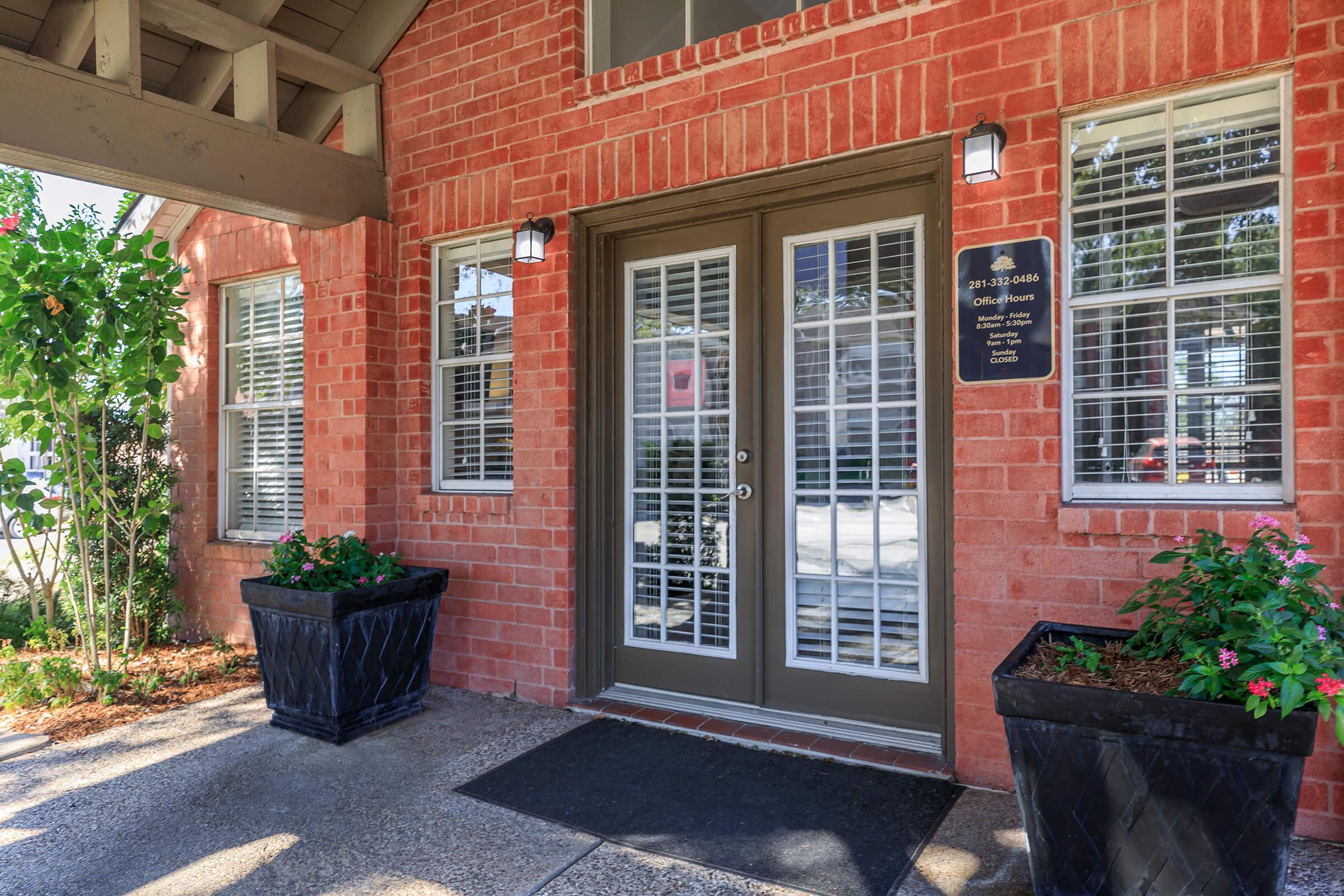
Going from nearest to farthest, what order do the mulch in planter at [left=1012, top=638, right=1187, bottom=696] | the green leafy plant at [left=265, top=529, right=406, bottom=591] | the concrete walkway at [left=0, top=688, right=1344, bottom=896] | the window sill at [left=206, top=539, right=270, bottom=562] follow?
the mulch in planter at [left=1012, top=638, right=1187, bottom=696] → the concrete walkway at [left=0, top=688, right=1344, bottom=896] → the green leafy plant at [left=265, top=529, right=406, bottom=591] → the window sill at [left=206, top=539, right=270, bottom=562]

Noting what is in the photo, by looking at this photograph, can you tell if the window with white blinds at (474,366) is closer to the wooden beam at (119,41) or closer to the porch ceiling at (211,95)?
the porch ceiling at (211,95)

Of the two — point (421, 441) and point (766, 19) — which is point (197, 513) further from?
point (766, 19)

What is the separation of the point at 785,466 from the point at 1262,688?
2.04 meters

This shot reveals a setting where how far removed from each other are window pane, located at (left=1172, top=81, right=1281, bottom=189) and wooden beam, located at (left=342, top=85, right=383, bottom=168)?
13.0ft

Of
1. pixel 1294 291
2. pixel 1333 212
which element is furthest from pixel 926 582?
pixel 1333 212

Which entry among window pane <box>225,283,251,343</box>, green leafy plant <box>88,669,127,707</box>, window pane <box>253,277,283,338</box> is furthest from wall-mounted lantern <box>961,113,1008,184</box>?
green leafy plant <box>88,669,127,707</box>

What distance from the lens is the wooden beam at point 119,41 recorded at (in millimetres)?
3646

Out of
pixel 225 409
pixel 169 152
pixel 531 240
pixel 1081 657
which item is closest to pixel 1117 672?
pixel 1081 657

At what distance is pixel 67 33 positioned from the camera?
3.81m

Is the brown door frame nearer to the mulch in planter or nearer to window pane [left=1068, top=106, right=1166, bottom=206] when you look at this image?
window pane [left=1068, top=106, right=1166, bottom=206]

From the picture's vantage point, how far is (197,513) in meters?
5.49

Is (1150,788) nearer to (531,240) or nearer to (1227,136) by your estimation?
(1227,136)

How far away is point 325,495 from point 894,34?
3.71 m

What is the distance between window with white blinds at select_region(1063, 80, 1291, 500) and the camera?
2.69 metres
